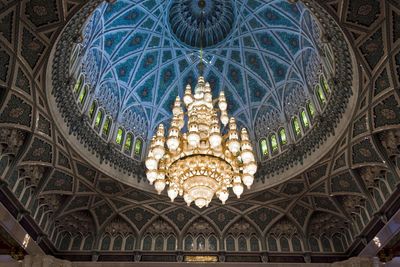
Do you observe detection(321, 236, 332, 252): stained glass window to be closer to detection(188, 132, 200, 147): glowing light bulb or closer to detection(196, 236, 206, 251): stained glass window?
detection(196, 236, 206, 251): stained glass window

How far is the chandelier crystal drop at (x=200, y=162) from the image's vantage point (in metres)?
10.6

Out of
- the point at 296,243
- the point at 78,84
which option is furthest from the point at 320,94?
the point at 78,84

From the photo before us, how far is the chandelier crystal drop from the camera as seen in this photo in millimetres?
10641

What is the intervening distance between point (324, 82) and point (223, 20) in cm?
601

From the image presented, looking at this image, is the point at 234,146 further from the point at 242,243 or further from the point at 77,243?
the point at 77,243

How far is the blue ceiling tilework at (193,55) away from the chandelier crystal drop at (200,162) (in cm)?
687

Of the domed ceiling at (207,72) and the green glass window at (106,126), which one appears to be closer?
the domed ceiling at (207,72)

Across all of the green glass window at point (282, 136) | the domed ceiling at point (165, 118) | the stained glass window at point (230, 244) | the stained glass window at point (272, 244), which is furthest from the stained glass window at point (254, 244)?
the green glass window at point (282, 136)

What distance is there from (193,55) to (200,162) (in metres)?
10.4

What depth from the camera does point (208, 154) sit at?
35.3ft

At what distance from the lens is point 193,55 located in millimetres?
19906

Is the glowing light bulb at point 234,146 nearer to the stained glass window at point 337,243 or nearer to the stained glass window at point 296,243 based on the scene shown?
the stained glass window at point 296,243

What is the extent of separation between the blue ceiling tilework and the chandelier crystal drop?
22.5 ft

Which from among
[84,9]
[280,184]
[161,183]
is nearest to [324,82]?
[280,184]
